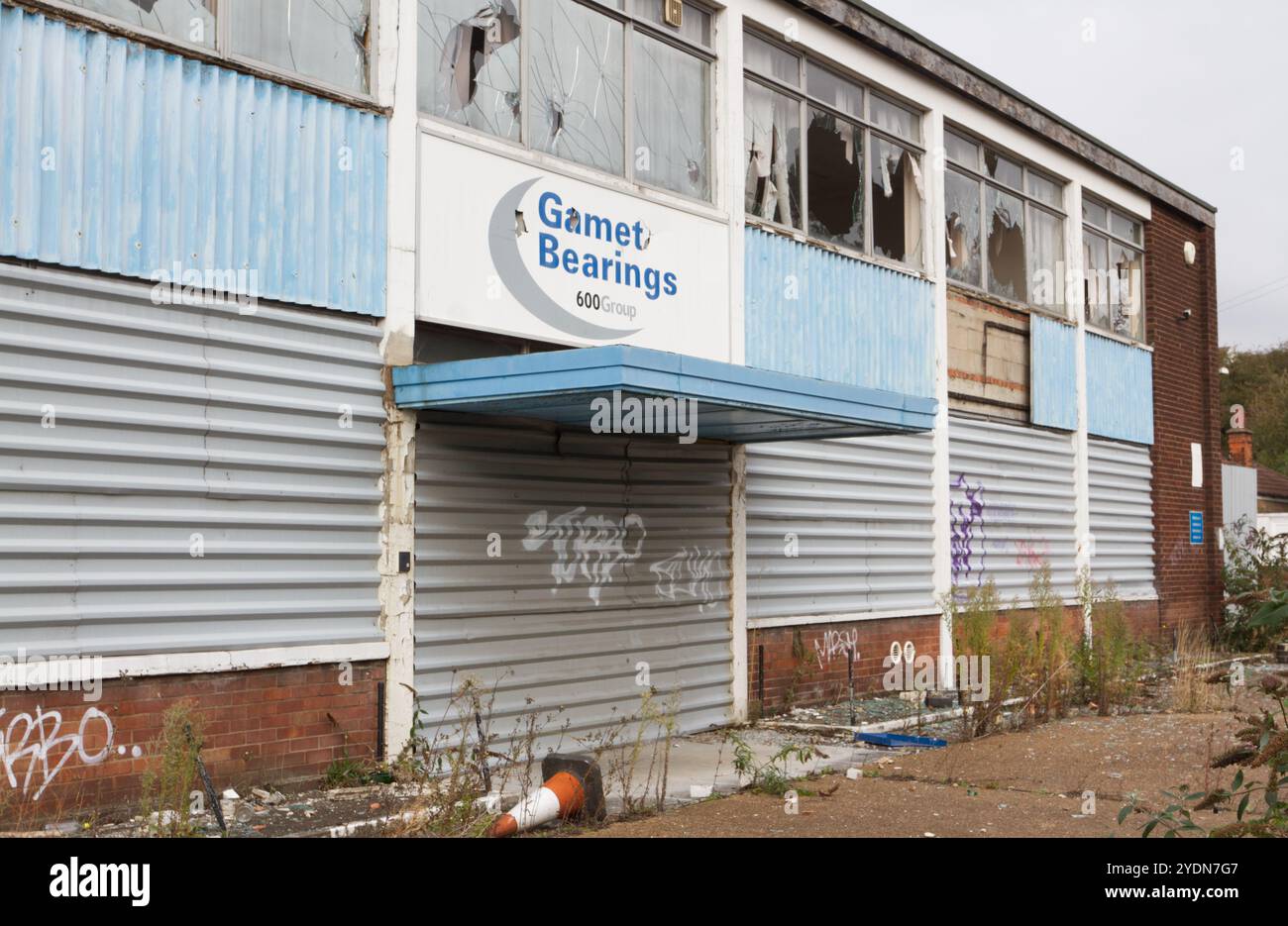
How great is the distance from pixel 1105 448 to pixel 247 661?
14.8 metres

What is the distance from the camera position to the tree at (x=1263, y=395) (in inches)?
2029

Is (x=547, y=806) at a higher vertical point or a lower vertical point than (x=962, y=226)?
lower

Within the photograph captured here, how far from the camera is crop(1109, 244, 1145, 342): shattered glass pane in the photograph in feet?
65.7

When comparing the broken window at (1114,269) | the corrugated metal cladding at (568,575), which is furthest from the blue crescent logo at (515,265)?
the broken window at (1114,269)

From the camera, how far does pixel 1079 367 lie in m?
18.5

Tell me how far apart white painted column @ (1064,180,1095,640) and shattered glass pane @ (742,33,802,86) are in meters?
6.86

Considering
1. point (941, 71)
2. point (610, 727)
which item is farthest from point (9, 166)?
point (941, 71)

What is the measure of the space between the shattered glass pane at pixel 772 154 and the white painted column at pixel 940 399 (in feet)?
8.49

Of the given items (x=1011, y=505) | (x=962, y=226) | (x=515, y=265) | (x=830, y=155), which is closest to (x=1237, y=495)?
(x=1011, y=505)

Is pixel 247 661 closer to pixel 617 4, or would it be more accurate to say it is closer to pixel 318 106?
pixel 318 106

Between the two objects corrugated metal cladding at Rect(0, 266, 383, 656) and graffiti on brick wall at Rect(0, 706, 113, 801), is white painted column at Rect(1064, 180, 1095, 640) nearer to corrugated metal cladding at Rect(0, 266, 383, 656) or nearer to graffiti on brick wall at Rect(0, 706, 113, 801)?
corrugated metal cladding at Rect(0, 266, 383, 656)

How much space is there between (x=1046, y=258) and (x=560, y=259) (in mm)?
10306

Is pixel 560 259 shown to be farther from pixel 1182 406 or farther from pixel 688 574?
pixel 1182 406

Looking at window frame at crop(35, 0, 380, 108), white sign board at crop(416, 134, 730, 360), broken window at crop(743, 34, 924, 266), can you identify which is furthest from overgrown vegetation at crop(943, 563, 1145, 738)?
window frame at crop(35, 0, 380, 108)
